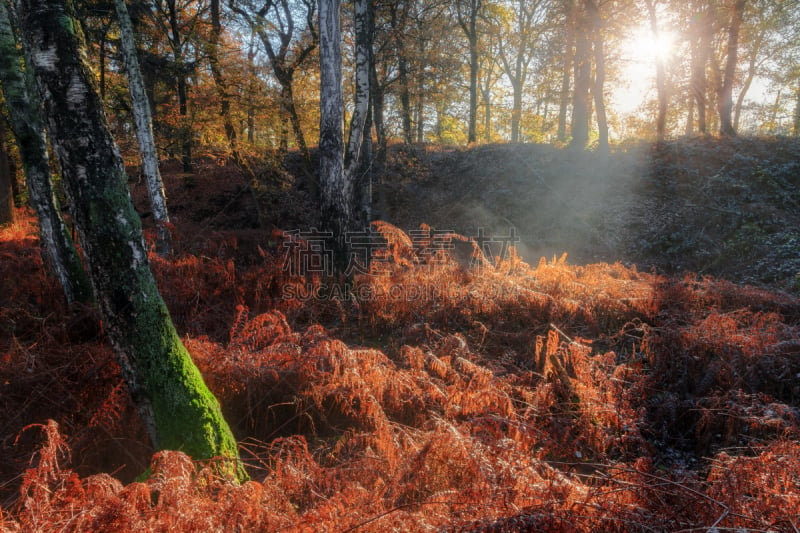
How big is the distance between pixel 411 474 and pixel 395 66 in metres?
16.3

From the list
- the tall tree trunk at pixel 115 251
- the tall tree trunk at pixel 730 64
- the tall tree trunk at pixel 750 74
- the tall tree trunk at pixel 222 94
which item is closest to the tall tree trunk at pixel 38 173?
the tall tree trunk at pixel 115 251

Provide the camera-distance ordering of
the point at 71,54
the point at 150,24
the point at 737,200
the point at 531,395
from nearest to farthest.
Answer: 1. the point at 71,54
2. the point at 531,395
3. the point at 737,200
4. the point at 150,24

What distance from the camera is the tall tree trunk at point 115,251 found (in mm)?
2479

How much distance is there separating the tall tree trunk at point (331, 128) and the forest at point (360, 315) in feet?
0.18

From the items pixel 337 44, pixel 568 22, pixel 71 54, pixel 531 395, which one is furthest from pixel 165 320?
pixel 568 22

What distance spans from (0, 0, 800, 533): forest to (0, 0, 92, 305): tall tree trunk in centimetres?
4

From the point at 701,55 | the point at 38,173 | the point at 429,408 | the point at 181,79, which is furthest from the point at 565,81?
the point at 38,173

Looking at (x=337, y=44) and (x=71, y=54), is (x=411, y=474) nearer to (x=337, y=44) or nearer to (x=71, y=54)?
(x=71, y=54)

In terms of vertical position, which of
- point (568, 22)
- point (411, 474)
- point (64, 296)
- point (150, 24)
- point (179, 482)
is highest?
point (568, 22)

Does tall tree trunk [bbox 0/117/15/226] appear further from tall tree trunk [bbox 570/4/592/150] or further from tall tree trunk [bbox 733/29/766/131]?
tall tree trunk [bbox 733/29/766/131]

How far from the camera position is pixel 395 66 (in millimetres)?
15523

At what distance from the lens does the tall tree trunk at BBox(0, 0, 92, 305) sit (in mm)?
5496

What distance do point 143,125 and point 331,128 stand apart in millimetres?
5035

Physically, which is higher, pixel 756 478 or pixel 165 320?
pixel 165 320
